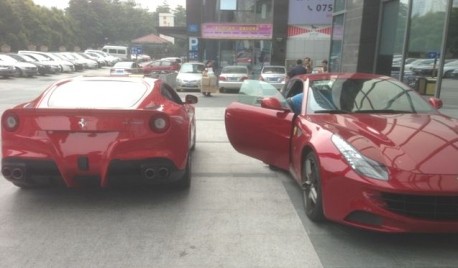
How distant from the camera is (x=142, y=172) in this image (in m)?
4.97

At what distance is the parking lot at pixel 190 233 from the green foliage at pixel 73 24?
43.8 metres

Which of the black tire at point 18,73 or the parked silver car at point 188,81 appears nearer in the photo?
the parked silver car at point 188,81

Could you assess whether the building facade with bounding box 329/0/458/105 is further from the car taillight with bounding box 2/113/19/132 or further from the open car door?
the car taillight with bounding box 2/113/19/132

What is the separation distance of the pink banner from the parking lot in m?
26.0

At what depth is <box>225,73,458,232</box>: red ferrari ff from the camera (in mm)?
3830

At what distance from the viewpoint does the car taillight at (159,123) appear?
510 cm

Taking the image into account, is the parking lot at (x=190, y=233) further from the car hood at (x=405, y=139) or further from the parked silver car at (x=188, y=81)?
the parked silver car at (x=188, y=81)

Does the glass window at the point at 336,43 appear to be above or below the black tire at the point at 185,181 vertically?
above

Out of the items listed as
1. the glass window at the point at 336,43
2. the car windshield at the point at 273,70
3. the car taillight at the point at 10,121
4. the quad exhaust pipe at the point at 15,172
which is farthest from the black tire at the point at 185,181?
the car windshield at the point at 273,70

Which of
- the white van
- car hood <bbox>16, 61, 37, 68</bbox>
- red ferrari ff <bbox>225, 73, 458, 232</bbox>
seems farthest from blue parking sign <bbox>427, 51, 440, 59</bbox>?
the white van

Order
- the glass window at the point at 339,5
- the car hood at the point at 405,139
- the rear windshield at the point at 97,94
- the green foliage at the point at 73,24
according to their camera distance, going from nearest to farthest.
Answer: the car hood at the point at 405,139
the rear windshield at the point at 97,94
the glass window at the point at 339,5
the green foliage at the point at 73,24

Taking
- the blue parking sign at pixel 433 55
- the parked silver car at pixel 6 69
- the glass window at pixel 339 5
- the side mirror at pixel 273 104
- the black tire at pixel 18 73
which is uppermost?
the glass window at pixel 339 5

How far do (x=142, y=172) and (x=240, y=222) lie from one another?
108 cm

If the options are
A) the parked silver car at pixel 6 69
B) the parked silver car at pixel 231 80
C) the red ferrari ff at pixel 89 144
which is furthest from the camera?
the parked silver car at pixel 6 69
